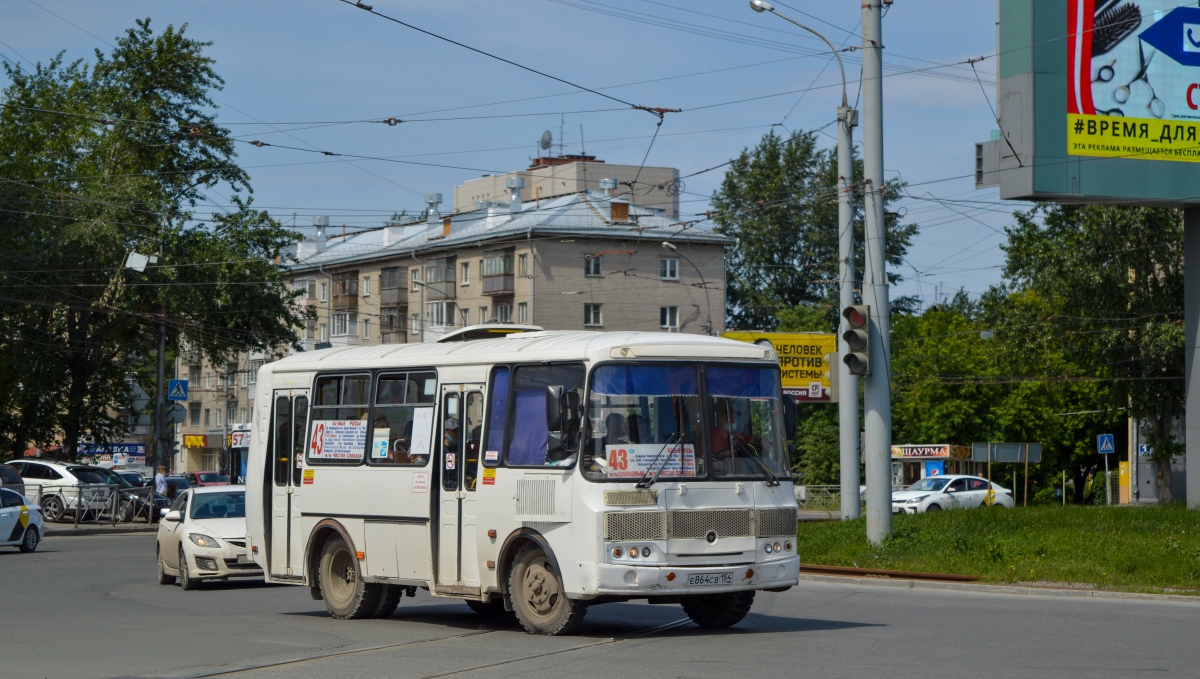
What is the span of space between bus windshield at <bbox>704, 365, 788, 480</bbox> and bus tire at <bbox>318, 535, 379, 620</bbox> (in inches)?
166

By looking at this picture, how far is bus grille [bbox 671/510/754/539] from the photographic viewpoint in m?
12.8

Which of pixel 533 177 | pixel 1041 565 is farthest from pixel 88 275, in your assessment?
pixel 533 177

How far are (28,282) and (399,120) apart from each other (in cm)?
2201

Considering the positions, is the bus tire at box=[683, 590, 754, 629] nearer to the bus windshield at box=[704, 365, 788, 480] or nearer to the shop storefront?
the bus windshield at box=[704, 365, 788, 480]

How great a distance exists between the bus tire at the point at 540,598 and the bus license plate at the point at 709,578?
95 cm

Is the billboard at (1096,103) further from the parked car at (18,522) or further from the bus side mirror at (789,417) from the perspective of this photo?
the parked car at (18,522)

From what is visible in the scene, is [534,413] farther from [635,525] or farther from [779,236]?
[779,236]

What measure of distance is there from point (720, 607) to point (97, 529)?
29575 mm

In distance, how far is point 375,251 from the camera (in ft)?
289

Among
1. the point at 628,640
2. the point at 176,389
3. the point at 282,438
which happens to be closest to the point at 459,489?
the point at 628,640

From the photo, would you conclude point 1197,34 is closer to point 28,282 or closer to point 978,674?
point 978,674

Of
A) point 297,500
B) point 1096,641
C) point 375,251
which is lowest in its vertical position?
point 1096,641

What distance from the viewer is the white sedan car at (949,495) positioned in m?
45.5

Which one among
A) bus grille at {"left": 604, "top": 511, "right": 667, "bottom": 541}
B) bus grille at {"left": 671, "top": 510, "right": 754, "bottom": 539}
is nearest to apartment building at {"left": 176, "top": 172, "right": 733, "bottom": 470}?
bus grille at {"left": 671, "top": 510, "right": 754, "bottom": 539}
